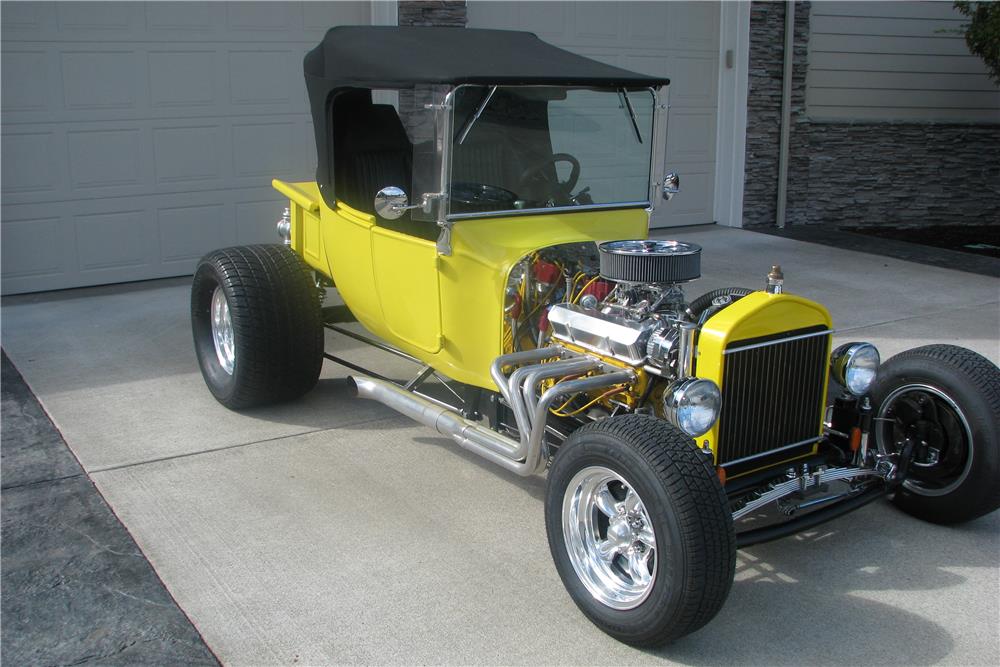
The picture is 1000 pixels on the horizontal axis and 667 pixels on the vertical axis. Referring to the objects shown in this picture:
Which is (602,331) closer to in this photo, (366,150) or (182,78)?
(366,150)

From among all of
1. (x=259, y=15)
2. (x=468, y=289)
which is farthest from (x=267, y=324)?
(x=259, y=15)

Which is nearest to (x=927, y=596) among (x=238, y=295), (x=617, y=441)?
(x=617, y=441)

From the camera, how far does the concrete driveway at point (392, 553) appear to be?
3.13 meters

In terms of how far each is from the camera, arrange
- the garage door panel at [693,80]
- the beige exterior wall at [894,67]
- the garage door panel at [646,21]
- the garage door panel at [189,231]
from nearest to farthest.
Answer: the garage door panel at [189,231], the garage door panel at [646,21], the garage door panel at [693,80], the beige exterior wall at [894,67]

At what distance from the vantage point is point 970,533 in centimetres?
387

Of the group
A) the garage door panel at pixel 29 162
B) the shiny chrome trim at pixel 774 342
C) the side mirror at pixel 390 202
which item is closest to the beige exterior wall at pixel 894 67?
the garage door panel at pixel 29 162

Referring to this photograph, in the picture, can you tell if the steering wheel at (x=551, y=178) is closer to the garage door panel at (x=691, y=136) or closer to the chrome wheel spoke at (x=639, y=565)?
the chrome wheel spoke at (x=639, y=565)

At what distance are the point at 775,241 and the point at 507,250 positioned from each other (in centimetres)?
662

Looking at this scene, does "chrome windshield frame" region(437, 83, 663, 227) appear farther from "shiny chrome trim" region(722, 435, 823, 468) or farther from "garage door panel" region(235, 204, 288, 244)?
"garage door panel" region(235, 204, 288, 244)

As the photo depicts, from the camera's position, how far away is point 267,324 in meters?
4.92

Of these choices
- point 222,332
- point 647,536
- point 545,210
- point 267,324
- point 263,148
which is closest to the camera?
point 647,536

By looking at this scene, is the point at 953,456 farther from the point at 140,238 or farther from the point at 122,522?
the point at 140,238

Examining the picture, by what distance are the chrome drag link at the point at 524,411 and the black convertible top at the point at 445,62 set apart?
114 centimetres

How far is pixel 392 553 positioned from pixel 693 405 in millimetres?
1261
